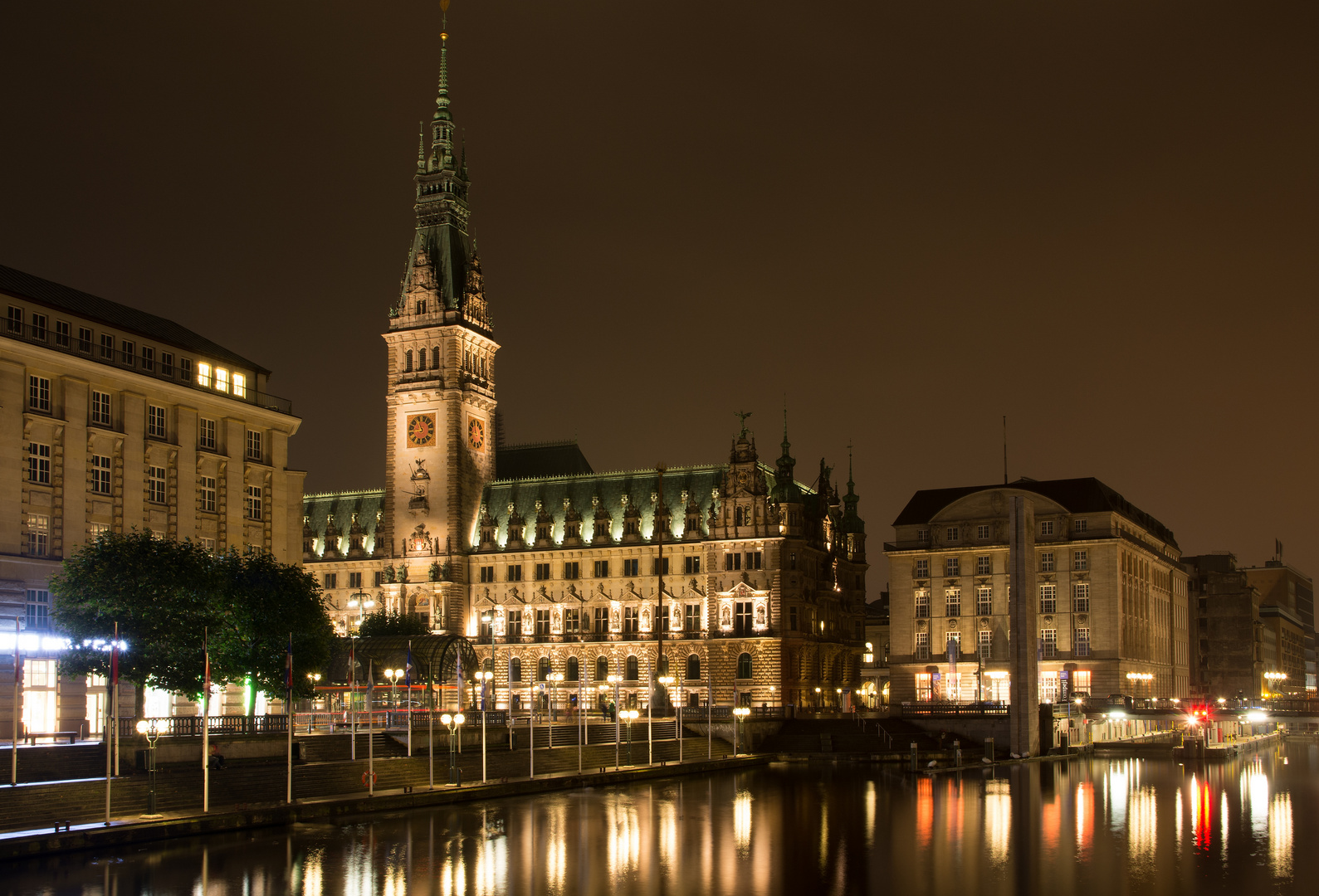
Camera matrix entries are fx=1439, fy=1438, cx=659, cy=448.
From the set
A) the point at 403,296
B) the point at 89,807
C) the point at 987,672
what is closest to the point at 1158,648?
the point at 987,672

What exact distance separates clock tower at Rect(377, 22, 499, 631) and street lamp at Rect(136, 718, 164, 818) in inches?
3318

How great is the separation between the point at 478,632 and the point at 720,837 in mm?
101874

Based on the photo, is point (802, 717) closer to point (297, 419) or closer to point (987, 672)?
point (987, 672)

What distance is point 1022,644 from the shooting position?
106438mm

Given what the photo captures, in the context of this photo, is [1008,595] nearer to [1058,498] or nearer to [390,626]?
[1058,498]

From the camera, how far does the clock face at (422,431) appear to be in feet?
512

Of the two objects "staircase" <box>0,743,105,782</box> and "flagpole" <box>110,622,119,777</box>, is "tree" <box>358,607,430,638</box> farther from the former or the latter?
"flagpole" <box>110,622,119,777</box>

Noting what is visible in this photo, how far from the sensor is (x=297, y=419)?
103 meters

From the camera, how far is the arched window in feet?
472

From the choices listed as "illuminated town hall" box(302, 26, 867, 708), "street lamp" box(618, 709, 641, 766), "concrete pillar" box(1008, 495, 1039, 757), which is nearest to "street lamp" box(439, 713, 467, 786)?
"street lamp" box(618, 709, 641, 766)

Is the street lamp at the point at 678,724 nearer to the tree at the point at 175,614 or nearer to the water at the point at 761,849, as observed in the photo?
the water at the point at 761,849

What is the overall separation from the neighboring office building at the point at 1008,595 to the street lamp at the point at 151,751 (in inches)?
3422

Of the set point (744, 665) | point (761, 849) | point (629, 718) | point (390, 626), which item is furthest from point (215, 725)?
point (744, 665)

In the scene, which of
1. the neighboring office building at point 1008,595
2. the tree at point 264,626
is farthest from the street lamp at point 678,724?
the neighboring office building at point 1008,595
